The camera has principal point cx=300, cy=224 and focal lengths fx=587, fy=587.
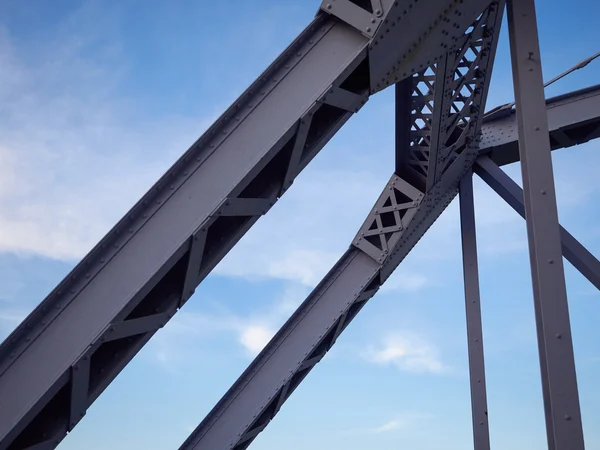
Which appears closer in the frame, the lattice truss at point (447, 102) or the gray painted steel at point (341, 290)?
the lattice truss at point (447, 102)

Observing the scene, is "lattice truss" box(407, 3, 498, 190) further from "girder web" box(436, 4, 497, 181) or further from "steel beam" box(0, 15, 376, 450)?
"steel beam" box(0, 15, 376, 450)

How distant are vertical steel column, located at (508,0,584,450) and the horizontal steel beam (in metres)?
4.01

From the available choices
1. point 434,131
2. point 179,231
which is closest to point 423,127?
point 434,131

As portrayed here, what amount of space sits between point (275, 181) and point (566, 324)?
2.32 m

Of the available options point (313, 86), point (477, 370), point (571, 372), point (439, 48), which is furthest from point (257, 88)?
point (477, 370)

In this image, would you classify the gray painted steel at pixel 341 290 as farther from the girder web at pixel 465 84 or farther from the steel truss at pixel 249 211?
the steel truss at pixel 249 211

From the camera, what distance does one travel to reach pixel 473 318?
8156mm

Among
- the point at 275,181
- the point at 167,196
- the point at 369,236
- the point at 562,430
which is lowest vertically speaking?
the point at 562,430

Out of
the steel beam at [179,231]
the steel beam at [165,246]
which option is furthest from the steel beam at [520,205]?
the steel beam at [165,246]

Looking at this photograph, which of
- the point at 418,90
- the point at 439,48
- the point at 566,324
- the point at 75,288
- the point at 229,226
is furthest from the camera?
the point at 418,90

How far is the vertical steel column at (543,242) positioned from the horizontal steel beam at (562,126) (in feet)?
13.2

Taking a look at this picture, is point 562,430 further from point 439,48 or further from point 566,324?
point 439,48

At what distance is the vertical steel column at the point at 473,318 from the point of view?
7.78 metres

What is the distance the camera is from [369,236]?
871cm
